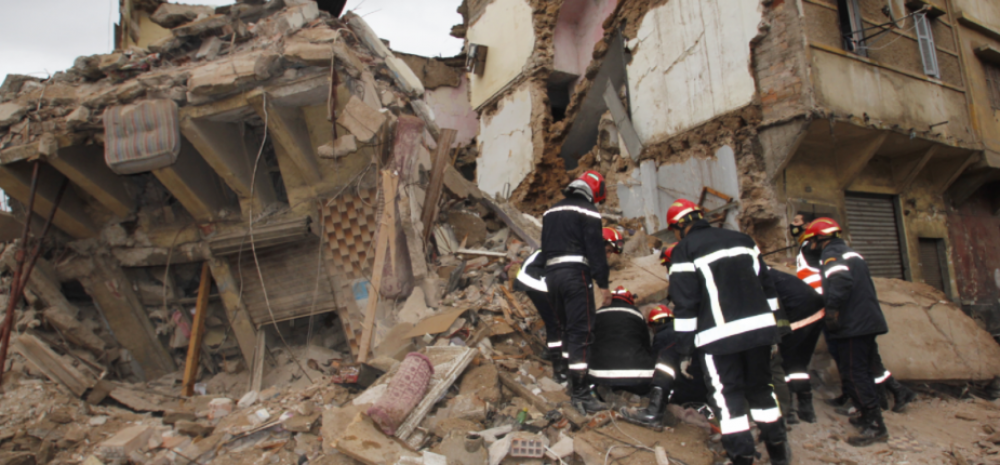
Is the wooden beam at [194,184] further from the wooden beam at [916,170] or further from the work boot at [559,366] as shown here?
the wooden beam at [916,170]

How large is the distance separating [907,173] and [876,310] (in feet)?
20.0

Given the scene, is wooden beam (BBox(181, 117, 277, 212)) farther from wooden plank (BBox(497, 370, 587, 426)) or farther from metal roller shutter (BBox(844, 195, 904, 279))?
metal roller shutter (BBox(844, 195, 904, 279))

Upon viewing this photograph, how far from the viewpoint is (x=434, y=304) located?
5.17m

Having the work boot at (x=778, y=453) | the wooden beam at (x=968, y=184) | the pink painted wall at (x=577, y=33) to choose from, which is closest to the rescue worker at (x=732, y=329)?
the work boot at (x=778, y=453)

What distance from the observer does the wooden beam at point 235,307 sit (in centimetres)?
606

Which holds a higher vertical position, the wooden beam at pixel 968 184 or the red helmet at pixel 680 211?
the wooden beam at pixel 968 184

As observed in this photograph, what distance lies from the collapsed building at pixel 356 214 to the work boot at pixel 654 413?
0.10 m

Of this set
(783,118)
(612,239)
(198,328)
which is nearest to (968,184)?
(783,118)

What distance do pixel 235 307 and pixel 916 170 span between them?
10290 millimetres

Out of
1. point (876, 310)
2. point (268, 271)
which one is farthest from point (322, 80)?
point (876, 310)

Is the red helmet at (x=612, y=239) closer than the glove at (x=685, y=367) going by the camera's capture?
No

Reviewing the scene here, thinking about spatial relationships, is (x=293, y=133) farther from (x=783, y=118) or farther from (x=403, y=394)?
(x=783, y=118)

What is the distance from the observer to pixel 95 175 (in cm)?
577

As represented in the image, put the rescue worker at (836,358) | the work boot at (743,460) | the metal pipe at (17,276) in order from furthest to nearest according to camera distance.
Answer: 1. the metal pipe at (17,276)
2. the rescue worker at (836,358)
3. the work boot at (743,460)
